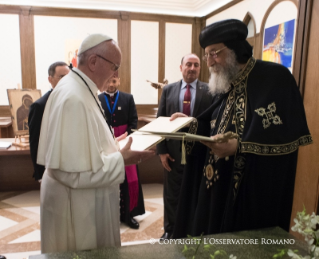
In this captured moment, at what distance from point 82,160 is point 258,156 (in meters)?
0.98

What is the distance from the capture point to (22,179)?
4734mm

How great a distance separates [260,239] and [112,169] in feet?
2.57

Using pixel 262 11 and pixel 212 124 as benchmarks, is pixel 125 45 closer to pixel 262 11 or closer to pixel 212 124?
pixel 262 11

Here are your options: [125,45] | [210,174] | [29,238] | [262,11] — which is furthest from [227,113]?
[125,45]

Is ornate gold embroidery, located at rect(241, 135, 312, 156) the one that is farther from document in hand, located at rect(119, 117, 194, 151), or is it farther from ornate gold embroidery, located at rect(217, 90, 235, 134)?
document in hand, located at rect(119, 117, 194, 151)

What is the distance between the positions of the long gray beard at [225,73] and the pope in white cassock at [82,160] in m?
0.70

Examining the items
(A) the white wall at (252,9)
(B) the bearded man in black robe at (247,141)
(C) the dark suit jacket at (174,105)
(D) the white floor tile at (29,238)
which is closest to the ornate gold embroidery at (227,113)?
(B) the bearded man in black robe at (247,141)

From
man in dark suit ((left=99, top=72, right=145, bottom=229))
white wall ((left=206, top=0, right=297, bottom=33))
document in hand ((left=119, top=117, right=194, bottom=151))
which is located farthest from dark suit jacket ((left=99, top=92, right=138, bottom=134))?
white wall ((left=206, top=0, right=297, bottom=33))

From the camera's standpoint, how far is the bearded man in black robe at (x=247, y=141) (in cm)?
167

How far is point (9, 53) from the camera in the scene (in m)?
6.80

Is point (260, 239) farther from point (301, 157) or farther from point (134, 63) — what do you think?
point (134, 63)

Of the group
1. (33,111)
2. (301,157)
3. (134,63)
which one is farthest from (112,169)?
(134,63)

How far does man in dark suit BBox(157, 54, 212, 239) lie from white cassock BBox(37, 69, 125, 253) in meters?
1.50

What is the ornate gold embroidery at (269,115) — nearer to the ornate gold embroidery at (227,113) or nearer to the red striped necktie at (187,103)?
the ornate gold embroidery at (227,113)
